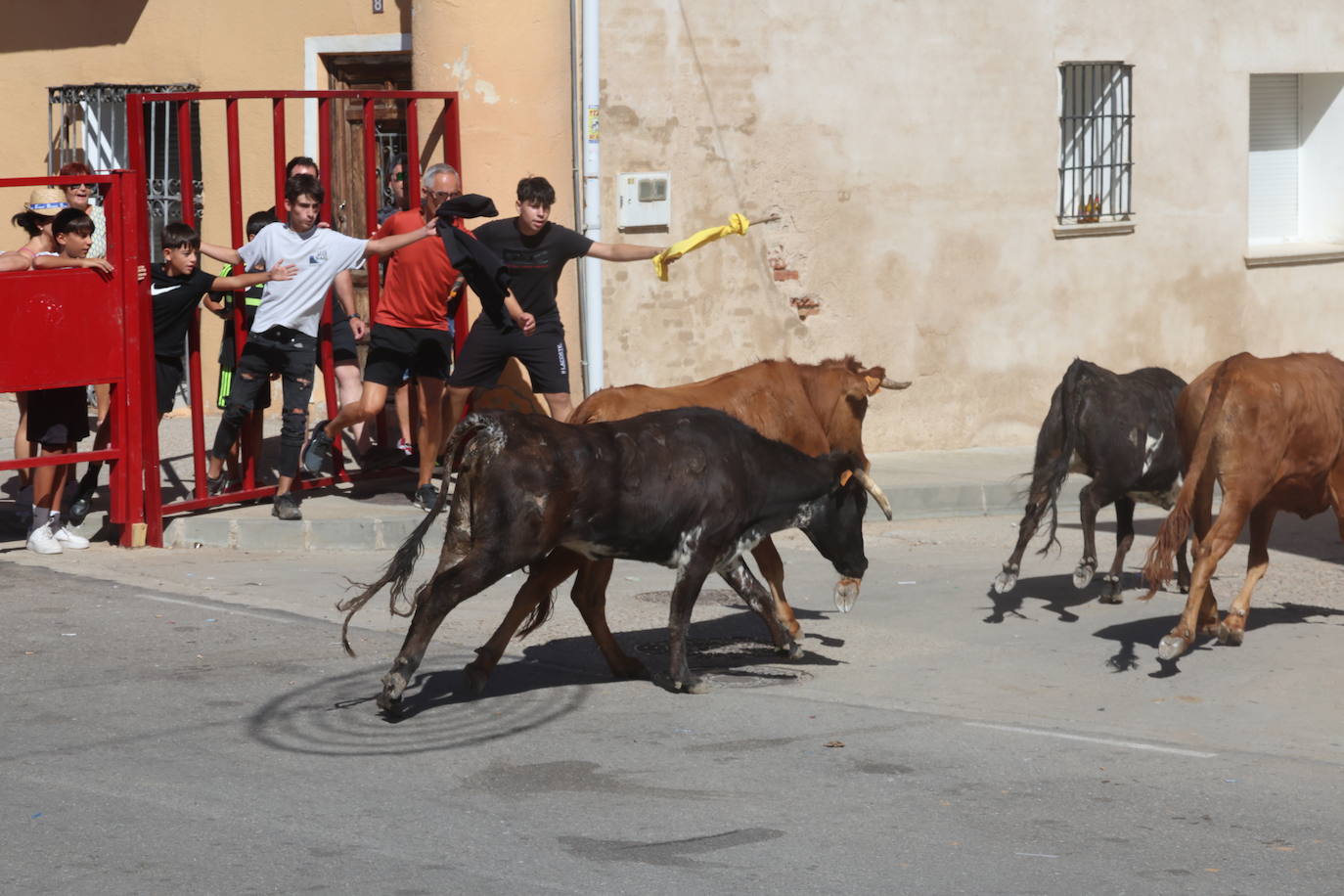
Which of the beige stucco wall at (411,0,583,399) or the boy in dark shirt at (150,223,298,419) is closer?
the boy in dark shirt at (150,223,298,419)

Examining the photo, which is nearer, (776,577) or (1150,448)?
(776,577)

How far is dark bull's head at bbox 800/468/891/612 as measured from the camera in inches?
353

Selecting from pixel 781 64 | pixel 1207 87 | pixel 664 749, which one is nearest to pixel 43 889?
pixel 664 749

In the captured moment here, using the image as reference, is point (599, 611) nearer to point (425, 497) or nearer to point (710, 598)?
point (710, 598)

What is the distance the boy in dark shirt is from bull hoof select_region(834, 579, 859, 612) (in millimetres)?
4581

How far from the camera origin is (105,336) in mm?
11508

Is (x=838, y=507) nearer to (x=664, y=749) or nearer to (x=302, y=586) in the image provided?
(x=664, y=749)

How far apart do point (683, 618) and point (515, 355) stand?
4.21 metres

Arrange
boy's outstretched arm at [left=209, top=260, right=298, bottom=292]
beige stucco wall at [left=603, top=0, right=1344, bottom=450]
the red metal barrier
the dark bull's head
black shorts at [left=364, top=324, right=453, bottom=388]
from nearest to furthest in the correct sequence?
the dark bull's head, the red metal barrier, boy's outstretched arm at [left=209, top=260, right=298, bottom=292], black shorts at [left=364, top=324, right=453, bottom=388], beige stucco wall at [left=603, top=0, right=1344, bottom=450]

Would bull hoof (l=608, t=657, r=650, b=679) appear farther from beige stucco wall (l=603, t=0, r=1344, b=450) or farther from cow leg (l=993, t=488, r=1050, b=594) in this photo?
beige stucco wall (l=603, t=0, r=1344, b=450)

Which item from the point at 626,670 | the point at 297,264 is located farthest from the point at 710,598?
the point at 297,264

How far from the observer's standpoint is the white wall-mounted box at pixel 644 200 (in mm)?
14562

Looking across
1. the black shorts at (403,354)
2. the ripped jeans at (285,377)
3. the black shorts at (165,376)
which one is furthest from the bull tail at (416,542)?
the black shorts at (165,376)

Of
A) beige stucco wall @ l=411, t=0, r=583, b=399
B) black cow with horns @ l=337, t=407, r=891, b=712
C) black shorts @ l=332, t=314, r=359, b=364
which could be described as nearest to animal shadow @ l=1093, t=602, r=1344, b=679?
black cow with horns @ l=337, t=407, r=891, b=712
